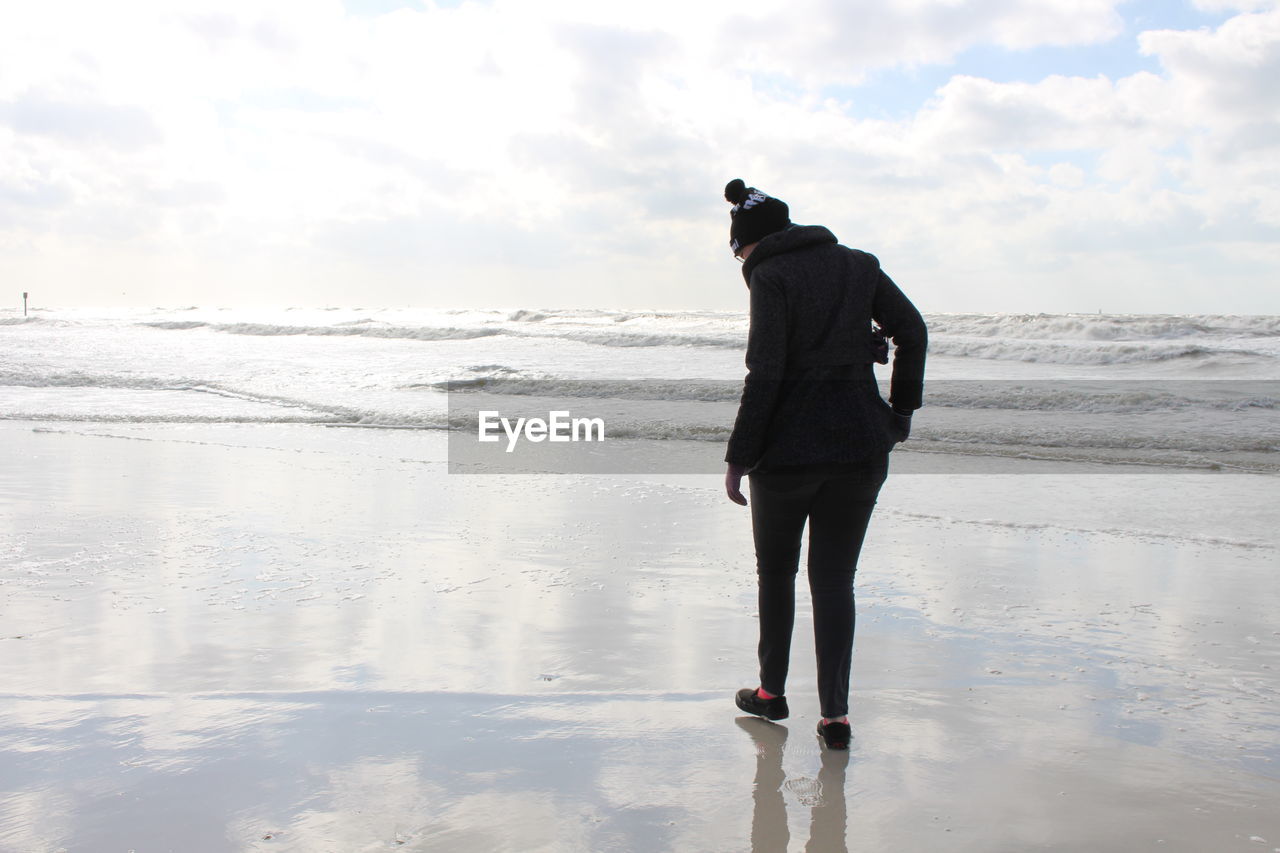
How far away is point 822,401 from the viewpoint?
2.71 m

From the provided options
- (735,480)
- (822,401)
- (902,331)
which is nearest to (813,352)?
(822,401)

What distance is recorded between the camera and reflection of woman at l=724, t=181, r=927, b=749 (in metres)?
2.69

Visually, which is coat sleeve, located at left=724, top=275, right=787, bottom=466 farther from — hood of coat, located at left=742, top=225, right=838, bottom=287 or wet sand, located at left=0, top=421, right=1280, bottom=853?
wet sand, located at left=0, top=421, right=1280, bottom=853

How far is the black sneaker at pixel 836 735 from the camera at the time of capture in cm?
278

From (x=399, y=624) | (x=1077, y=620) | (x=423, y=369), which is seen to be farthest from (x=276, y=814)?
(x=423, y=369)

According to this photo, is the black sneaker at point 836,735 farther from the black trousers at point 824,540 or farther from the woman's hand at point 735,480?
the woman's hand at point 735,480

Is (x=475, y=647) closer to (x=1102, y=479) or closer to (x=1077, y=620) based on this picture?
(x=1077, y=620)


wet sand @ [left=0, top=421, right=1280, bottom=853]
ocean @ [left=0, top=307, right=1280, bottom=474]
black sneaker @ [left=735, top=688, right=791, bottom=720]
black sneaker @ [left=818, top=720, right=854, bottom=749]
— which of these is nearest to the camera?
wet sand @ [left=0, top=421, right=1280, bottom=853]

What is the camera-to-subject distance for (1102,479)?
823cm

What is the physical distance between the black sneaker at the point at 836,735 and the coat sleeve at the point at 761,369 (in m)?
0.76

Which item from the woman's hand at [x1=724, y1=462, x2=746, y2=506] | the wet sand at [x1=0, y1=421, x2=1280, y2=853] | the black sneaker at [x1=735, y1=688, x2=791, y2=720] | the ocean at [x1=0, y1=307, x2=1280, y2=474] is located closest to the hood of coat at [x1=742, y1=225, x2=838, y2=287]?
the woman's hand at [x1=724, y1=462, x2=746, y2=506]

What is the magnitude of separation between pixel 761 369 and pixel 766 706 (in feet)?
3.27

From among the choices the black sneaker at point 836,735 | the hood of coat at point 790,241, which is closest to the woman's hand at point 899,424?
the hood of coat at point 790,241

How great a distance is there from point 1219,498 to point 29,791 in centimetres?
745
